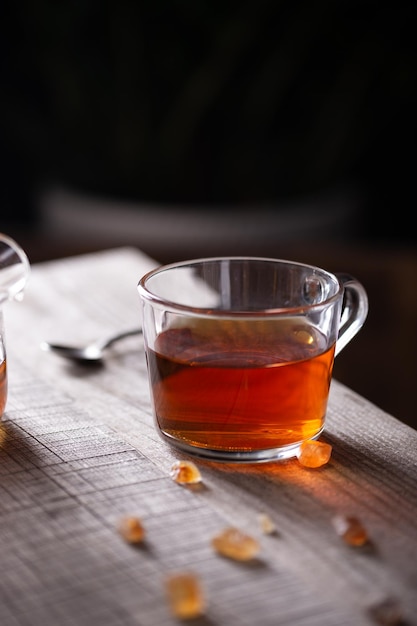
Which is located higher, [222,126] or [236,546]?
[236,546]

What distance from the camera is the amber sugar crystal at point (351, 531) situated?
58 cm

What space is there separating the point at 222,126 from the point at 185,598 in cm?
180

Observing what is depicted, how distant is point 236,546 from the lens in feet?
1.84

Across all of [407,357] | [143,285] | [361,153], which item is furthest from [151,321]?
[361,153]

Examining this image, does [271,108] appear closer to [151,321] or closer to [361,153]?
[361,153]

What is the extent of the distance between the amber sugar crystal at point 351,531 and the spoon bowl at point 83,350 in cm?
39

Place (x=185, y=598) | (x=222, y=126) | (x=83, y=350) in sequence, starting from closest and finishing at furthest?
(x=185, y=598)
(x=83, y=350)
(x=222, y=126)

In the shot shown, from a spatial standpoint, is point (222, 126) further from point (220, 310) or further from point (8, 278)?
point (220, 310)

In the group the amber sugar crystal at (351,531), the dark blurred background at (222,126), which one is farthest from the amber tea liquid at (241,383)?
the dark blurred background at (222,126)

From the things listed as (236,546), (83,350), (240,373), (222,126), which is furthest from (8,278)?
(222,126)

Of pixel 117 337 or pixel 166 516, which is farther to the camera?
pixel 117 337

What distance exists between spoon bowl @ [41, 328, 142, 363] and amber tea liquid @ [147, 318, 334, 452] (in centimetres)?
Result: 21

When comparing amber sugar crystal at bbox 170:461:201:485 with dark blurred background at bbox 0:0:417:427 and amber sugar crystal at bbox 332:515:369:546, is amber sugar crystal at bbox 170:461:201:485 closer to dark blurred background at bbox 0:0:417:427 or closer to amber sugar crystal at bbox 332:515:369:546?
amber sugar crystal at bbox 332:515:369:546

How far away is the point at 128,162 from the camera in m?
2.21
